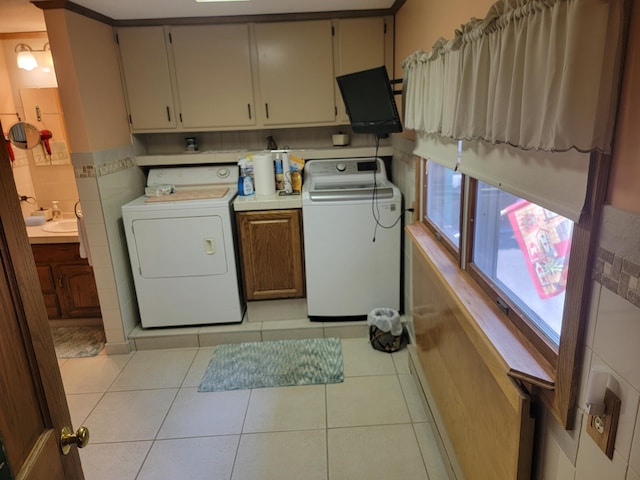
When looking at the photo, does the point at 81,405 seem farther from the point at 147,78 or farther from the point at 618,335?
the point at 618,335

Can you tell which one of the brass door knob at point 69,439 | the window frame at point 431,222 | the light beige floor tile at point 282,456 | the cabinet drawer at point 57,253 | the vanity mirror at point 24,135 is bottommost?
the light beige floor tile at point 282,456

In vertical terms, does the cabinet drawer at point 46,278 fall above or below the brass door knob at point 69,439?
below

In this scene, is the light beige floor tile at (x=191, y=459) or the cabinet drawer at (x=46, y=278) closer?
the light beige floor tile at (x=191, y=459)

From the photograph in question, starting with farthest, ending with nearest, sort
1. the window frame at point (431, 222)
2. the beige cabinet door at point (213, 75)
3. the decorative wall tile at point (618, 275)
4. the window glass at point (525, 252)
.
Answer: the beige cabinet door at point (213, 75)
the window frame at point (431, 222)
the window glass at point (525, 252)
the decorative wall tile at point (618, 275)

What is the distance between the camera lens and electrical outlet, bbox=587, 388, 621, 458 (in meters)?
0.84

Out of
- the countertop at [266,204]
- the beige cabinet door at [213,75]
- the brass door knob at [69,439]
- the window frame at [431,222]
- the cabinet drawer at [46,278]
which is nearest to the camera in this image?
the brass door knob at [69,439]

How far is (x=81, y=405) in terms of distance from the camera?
2551 mm

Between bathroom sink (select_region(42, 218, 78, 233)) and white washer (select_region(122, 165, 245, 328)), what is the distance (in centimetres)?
64

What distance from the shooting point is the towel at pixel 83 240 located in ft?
9.46

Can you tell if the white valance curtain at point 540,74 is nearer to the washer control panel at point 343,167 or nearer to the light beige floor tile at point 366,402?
the light beige floor tile at point 366,402

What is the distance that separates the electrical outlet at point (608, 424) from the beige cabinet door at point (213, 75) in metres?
2.93

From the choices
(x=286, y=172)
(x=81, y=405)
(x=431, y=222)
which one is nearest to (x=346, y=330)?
(x=431, y=222)

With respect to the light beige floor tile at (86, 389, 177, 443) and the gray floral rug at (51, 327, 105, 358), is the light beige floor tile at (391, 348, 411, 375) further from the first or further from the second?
the gray floral rug at (51, 327, 105, 358)

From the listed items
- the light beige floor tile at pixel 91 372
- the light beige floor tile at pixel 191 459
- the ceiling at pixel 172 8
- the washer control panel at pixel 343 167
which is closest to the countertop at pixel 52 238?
the light beige floor tile at pixel 91 372
